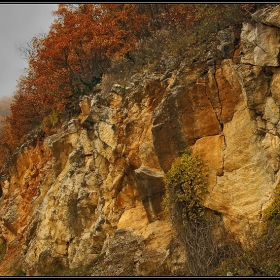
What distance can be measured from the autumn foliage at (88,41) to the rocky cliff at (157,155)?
9.04 feet

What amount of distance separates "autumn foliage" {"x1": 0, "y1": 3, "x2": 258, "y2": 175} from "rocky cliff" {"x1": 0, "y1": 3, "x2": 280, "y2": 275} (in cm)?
276

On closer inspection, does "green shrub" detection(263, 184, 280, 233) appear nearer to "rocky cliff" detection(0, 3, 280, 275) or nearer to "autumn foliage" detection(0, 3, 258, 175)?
"rocky cliff" detection(0, 3, 280, 275)

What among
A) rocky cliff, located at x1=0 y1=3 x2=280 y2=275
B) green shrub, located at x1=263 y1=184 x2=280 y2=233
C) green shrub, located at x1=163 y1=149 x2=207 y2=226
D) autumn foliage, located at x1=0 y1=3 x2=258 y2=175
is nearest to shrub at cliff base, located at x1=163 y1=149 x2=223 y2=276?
green shrub, located at x1=163 y1=149 x2=207 y2=226

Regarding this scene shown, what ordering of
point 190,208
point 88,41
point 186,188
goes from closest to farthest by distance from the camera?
point 190,208, point 186,188, point 88,41

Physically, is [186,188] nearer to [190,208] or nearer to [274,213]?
[190,208]

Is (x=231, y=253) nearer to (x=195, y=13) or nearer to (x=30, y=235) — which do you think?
A: (x=195, y=13)

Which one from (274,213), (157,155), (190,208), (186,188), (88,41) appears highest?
(88,41)

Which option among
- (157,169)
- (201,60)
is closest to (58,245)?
(157,169)

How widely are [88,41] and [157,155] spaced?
10813 millimetres

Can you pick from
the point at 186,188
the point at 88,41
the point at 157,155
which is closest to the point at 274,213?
the point at 186,188

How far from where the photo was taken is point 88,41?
1927 cm

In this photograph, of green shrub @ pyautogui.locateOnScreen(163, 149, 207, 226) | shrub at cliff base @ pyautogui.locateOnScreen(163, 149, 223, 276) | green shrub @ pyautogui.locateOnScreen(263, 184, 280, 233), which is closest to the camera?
green shrub @ pyautogui.locateOnScreen(263, 184, 280, 233)

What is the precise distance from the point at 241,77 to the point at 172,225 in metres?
4.72

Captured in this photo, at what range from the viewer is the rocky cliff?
8.84 m
